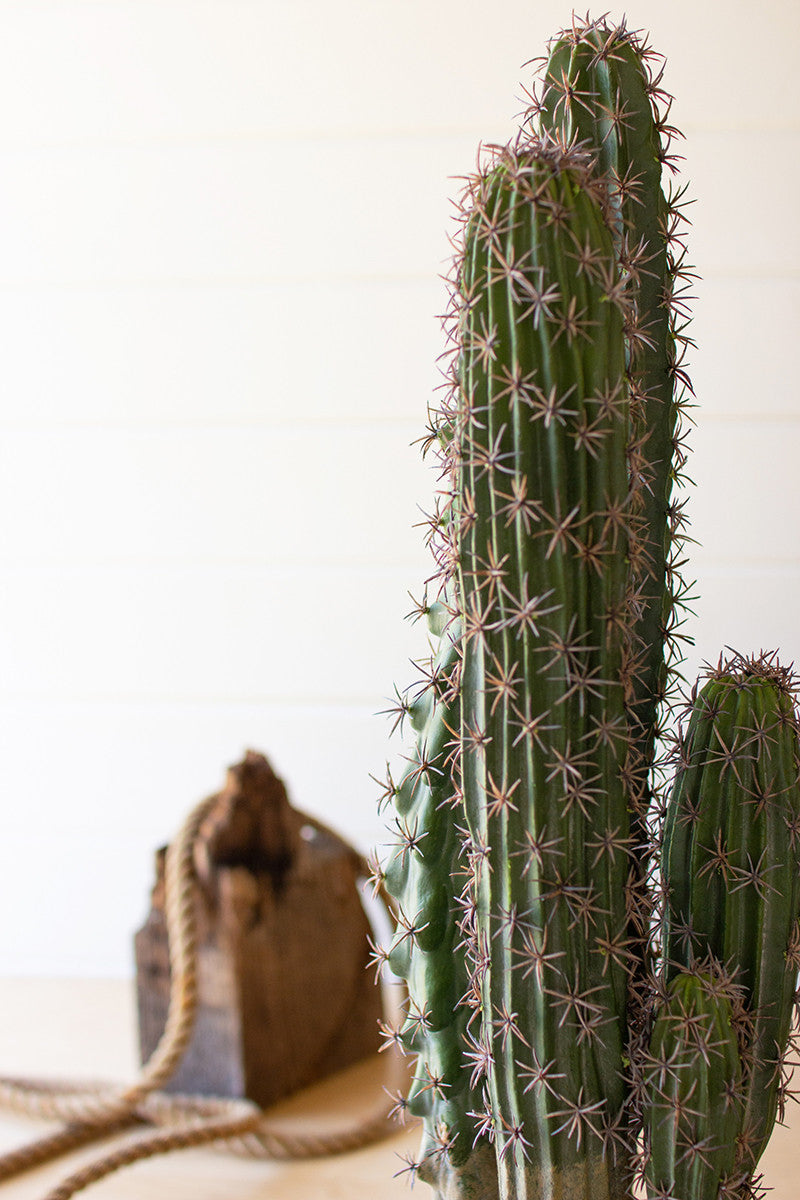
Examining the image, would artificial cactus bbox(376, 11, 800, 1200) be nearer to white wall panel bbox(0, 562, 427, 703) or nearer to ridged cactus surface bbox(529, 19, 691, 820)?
ridged cactus surface bbox(529, 19, 691, 820)

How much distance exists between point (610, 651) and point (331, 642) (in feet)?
3.04

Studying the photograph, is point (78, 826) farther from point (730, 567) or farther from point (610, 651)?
point (610, 651)

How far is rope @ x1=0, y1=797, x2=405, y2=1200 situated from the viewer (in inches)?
37.1

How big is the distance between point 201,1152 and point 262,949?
178 millimetres

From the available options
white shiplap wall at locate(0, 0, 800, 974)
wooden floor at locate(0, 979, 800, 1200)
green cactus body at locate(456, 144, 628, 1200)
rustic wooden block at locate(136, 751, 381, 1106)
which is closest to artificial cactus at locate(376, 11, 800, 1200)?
green cactus body at locate(456, 144, 628, 1200)

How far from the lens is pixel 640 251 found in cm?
52

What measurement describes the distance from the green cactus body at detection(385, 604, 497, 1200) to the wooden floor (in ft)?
0.96

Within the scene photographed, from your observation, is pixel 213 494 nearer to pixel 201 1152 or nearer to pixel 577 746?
pixel 201 1152

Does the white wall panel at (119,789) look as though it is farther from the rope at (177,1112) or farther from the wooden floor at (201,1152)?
the rope at (177,1112)

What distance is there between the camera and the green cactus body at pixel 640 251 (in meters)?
0.54

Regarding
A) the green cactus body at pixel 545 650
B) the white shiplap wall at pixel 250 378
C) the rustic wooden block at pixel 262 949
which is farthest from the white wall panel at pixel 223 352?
the green cactus body at pixel 545 650

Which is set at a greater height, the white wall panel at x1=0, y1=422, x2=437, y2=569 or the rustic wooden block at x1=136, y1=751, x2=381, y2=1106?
the white wall panel at x1=0, y1=422, x2=437, y2=569

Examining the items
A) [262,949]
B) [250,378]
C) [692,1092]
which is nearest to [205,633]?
[250,378]

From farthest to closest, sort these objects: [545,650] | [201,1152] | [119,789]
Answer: [119,789] → [201,1152] → [545,650]
